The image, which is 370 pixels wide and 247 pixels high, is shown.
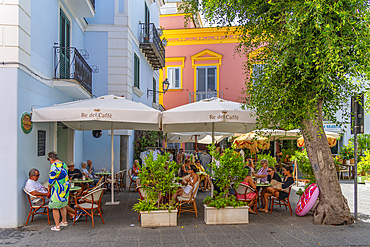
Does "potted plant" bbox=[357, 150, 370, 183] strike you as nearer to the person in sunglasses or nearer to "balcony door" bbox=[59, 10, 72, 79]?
"balcony door" bbox=[59, 10, 72, 79]

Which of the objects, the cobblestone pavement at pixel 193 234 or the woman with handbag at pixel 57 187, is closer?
the cobblestone pavement at pixel 193 234

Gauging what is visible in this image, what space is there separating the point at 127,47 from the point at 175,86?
961 centimetres

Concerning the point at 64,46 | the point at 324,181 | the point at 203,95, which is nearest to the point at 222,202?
the point at 324,181

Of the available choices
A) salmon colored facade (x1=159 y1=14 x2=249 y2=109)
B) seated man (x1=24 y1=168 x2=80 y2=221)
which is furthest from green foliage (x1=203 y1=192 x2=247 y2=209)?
salmon colored facade (x1=159 y1=14 x2=249 y2=109)

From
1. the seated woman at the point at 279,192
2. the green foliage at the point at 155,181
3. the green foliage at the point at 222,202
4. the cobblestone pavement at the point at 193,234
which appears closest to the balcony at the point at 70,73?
the cobblestone pavement at the point at 193,234

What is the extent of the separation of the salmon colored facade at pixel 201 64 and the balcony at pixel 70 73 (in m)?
11.5

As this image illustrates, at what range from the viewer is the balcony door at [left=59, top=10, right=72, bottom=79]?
925 centimetres

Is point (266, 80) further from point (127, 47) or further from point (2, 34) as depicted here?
point (127, 47)

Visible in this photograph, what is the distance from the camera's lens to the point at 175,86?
22016 mm

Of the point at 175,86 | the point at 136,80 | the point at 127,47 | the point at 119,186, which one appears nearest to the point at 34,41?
the point at 127,47

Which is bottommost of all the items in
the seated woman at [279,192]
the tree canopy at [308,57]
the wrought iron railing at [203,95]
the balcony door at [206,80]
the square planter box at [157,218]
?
the square planter box at [157,218]

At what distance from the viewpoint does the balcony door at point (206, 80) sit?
70.1 feet

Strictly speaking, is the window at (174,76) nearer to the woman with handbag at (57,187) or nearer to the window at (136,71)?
the window at (136,71)

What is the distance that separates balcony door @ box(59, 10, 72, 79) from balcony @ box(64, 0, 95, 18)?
52 cm
